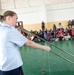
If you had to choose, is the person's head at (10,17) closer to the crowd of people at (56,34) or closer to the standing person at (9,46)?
the standing person at (9,46)

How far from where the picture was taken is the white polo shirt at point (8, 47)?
77.2 inches

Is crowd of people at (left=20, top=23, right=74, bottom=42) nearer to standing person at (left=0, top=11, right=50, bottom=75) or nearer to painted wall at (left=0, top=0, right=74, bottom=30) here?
painted wall at (left=0, top=0, right=74, bottom=30)

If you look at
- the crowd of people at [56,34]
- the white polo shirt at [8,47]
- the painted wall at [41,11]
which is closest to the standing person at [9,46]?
the white polo shirt at [8,47]

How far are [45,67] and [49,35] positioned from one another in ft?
23.5

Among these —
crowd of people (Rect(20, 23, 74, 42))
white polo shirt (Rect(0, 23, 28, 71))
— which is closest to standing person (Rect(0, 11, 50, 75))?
white polo shirt (Rect(0, 23, 28, 71))

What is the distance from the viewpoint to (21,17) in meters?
14.7

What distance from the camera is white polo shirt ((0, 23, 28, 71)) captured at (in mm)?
1962

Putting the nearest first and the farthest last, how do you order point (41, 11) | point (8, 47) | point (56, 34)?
point (8, 47) → point (56, 34) → point (41, 11)

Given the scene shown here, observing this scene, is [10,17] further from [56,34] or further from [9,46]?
[56,34]

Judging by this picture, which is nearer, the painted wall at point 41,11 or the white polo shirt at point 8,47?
the white polo shirt at point 8,47

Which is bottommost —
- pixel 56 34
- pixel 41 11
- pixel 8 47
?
pixel 56 34

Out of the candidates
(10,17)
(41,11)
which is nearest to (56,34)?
(41,11)

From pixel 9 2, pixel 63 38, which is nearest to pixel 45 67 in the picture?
pixel 63 38

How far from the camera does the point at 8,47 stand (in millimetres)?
1980
